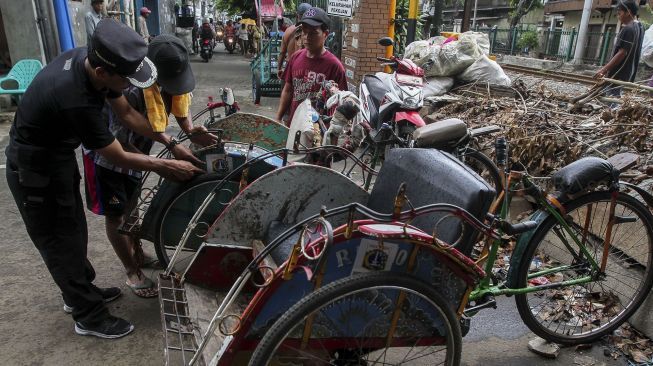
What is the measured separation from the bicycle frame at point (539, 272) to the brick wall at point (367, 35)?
17.9ft

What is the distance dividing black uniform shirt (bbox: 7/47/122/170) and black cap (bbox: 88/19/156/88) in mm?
168

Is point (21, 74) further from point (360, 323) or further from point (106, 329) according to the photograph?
point (360, 323)

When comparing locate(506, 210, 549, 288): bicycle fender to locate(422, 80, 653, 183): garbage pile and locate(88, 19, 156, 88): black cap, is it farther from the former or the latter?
locate(88, 19, 156, 88): black cap

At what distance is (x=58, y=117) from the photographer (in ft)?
7.29

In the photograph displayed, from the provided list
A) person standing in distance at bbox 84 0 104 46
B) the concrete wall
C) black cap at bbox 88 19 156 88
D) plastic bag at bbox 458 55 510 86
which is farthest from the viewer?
person standing in distance at bbox 84 0 104 46

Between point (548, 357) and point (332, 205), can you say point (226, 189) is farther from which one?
point (548, 357)

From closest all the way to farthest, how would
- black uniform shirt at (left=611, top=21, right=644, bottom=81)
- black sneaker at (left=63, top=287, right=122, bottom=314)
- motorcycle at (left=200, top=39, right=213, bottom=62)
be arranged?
black sneaker at (left=63, top=287, right=122, bottom=314) → black uniform shirt at (left=611, top=21, right=644, bottom=81) → motorcycle at (left=200, top=39, right=213, bottom=62)

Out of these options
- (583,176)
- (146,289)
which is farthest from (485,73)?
(146,289)

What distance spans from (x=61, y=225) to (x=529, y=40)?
28.9 m

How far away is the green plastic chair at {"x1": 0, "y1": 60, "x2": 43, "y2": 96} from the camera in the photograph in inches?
293

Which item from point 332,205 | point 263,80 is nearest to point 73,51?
point 332,205

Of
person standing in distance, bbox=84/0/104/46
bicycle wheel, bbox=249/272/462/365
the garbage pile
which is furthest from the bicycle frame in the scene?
person standing in distance, bbox=84/0/104/46

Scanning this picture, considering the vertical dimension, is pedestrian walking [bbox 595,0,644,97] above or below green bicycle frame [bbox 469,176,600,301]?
above

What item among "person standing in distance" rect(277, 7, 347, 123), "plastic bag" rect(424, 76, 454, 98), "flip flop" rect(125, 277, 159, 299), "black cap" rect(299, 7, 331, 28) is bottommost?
"flip flop" rect(125, 277, 159, 299)
